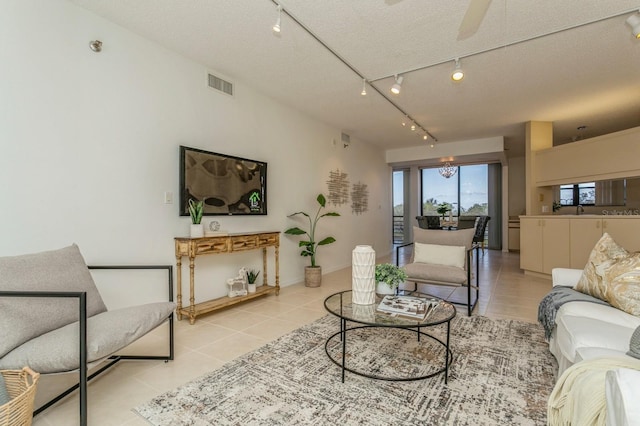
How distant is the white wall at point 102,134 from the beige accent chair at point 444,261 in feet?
6.71

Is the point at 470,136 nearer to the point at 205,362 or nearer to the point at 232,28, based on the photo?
the point at 232,28

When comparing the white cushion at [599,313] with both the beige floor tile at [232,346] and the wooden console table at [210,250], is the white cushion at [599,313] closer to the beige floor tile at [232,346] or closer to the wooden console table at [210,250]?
the beige floor tile at [232,346]

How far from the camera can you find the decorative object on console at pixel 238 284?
11.8 ft

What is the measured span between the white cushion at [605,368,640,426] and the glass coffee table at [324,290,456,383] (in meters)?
0.92

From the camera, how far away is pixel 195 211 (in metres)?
3.20

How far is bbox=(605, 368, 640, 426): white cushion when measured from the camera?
78 centimetres

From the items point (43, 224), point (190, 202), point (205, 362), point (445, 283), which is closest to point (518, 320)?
point (445, 283)

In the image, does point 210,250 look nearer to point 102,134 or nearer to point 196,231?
point 196,231

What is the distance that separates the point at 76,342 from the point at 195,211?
1806mm

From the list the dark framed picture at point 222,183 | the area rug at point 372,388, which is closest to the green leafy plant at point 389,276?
the area rug at point 372,388

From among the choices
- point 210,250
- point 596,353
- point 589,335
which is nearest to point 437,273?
point 589,335

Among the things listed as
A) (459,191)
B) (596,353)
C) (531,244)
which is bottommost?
(596,353)

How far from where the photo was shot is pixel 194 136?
3314 mm

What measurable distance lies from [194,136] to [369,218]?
4.56 m
